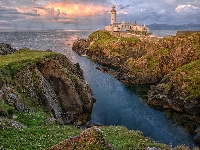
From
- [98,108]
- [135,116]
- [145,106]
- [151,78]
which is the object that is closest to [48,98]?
[98,108]

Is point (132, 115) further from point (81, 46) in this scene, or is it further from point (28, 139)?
point (81, 46)

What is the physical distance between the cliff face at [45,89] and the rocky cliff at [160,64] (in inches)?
898

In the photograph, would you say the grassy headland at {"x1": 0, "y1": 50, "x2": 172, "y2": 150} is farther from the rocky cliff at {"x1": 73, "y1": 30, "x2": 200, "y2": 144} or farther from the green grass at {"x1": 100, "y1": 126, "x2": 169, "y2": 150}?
the rocky cliff at {"x1": 73, "y1": 30, "x2": 200, "y2": 144}

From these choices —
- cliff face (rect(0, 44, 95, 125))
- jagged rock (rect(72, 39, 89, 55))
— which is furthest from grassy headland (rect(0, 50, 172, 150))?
jagged rock (rect(72, 39, 89, 55))

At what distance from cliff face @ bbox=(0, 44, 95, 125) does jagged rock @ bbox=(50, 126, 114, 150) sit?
1653 centimetres

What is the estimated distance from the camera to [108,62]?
122 meters

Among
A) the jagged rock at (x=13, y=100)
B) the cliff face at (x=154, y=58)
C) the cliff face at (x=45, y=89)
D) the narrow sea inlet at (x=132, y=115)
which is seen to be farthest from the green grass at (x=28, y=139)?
the cliff face at (x=154, y=58)

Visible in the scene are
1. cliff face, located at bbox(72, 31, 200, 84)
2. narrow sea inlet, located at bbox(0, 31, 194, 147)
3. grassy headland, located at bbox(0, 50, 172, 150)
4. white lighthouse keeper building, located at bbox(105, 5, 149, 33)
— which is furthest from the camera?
white lighthouse keeper building, located at bbox(105, 5, 149, 33)

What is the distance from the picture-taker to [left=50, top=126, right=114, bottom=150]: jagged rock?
11352 mm

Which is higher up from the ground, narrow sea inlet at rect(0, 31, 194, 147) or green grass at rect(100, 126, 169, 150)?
green grass at rect(100, 126, 169, 150)

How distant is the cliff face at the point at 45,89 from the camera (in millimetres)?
32447

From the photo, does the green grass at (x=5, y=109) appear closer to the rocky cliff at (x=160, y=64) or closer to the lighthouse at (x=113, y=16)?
the rocky cliff at (x=160, y=64)

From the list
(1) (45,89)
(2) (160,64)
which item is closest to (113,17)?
(2) (160,64)

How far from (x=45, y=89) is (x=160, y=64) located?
62.9 meters
